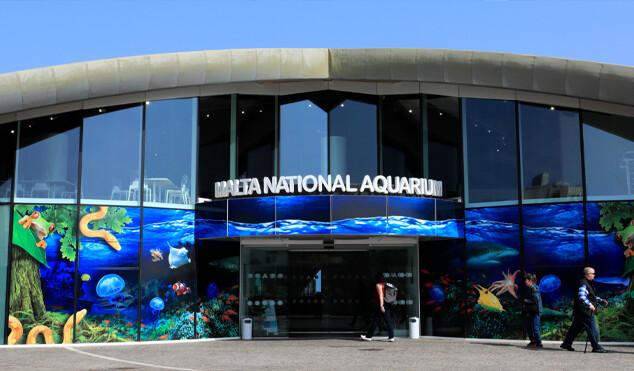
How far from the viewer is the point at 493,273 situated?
21.2m

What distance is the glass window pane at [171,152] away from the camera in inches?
840

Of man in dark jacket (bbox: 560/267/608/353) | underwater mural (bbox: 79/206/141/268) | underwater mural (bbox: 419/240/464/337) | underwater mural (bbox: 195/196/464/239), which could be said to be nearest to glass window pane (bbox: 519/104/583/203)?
underwater mural (bbox: 419/240/464/337)

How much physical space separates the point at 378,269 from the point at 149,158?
727 centimetres

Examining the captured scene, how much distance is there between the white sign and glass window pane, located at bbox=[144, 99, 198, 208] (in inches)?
49.2

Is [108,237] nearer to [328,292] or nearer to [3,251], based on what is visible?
[3,251]

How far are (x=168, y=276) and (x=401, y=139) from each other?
7663 mm

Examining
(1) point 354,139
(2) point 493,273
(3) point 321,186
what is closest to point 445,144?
(1) point 354,139

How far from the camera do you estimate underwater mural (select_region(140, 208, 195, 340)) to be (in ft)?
68.4

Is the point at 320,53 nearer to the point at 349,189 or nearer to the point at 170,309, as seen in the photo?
the point at 349,189

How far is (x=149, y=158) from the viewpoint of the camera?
70.1 ft

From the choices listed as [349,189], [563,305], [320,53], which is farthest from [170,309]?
[563,305]

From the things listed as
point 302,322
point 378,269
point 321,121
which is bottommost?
point 302,322

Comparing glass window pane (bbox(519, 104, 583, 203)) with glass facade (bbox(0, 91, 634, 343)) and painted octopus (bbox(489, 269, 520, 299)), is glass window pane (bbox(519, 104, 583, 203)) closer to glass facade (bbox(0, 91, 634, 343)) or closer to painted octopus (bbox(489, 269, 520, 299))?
glass facade (bbox(0, 91, 634, 343))

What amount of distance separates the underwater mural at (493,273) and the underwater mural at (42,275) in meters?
10.6
